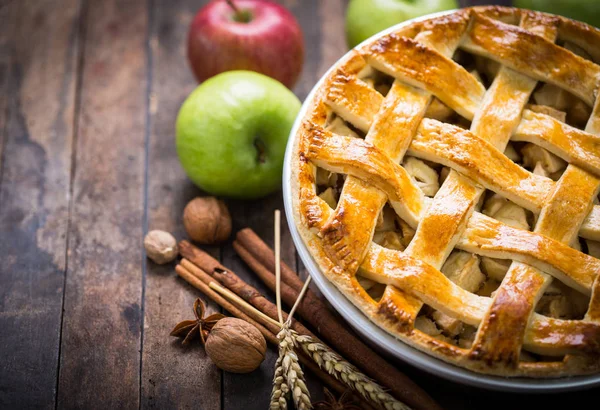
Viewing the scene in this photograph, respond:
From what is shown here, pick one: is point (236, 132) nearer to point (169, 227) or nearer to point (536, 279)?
point (169, 227)

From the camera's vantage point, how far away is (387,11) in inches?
67.4

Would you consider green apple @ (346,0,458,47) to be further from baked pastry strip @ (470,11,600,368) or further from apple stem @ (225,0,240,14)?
baked pastry strip @ (470,11,600,368)

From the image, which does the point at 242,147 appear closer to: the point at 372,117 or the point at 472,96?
the point at 372,117

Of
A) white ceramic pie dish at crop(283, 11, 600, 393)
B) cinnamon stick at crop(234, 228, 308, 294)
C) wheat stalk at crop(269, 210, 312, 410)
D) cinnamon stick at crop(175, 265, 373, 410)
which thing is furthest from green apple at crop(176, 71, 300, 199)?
wheat stalk at crop(269, 210, 312, 410)

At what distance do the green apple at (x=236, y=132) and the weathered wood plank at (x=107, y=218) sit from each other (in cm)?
25

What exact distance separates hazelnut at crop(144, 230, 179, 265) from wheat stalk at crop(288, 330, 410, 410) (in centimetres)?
43

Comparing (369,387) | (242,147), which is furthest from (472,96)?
(369,387)

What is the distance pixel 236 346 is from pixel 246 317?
123 mm

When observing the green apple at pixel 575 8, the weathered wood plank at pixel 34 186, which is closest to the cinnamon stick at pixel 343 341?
the weathered wood plank at pixel 34 186

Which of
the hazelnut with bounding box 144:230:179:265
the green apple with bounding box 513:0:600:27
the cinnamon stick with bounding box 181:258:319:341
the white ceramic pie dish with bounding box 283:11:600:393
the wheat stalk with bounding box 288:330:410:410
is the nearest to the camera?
the white ceramic pie dish with bounding box 283:11:600:393

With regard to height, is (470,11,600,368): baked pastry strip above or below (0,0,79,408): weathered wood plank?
above

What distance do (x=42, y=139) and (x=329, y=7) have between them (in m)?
1.03

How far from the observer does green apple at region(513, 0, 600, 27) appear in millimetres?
1631

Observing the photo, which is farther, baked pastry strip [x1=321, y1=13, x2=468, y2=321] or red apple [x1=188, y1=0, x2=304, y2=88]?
red apple [x1=188, y1=0, x2=304, y2=88]
